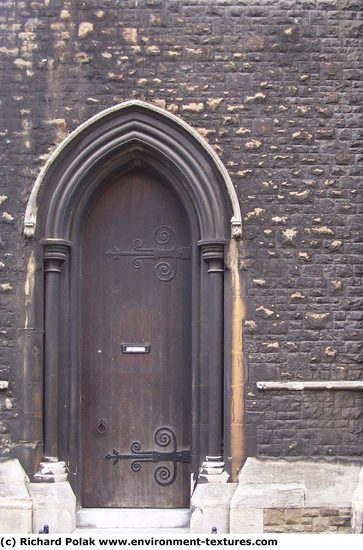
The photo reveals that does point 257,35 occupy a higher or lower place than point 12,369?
higher

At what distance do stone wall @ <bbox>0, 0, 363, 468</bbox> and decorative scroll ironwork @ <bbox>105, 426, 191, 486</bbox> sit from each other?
87 cm

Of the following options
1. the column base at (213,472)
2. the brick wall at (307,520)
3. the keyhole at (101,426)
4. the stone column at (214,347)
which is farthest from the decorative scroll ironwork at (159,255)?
the brick wall at (307,520)

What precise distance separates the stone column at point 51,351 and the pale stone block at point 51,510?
0.46ft

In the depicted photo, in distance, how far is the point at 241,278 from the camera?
8266mm

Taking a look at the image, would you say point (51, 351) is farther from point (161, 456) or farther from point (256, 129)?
point (256, 129)

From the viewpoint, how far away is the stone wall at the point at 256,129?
8.22 metres

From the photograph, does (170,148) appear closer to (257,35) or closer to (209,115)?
(209,115)

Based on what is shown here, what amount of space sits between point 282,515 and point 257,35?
172 inches

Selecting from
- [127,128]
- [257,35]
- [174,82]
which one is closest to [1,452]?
[127,128]

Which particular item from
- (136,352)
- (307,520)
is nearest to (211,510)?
(307,520)

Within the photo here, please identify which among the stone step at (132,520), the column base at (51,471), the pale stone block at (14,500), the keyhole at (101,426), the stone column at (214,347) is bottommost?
the stone step at (132,520)

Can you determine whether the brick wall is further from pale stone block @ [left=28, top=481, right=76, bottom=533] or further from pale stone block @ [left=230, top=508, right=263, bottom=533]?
pale stone block @ [left=28, top=481, right=76, bottom=533]

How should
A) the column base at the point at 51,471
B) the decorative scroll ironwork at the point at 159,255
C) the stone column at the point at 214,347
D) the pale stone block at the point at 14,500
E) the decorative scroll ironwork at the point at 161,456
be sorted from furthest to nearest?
the decorative scroll ironwork at the point at 159,255 → the decorative scroll ironwork at the point at 161,456 → the stone column at the point at 214,347 → the column base at the point at 51,471 → the pale stone block at the point at 14,500

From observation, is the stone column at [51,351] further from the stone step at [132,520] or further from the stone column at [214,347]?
the stone column at [214,347]
